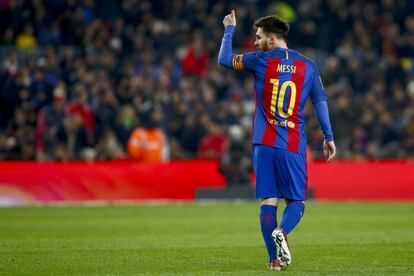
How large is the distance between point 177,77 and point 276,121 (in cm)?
1615

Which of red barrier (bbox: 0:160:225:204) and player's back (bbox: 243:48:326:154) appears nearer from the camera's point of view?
player's back (bbox: 243:48:326:154)

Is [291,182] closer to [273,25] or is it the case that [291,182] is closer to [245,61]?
[245,61]

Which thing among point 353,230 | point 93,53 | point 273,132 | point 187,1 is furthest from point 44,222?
point 187,1

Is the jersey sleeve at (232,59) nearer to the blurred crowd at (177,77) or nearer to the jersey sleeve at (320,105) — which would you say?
the jersey sleeve at (320,105)

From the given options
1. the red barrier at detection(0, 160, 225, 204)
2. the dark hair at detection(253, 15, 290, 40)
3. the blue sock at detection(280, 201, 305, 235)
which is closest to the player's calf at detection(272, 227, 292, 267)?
the blue sock at detection(280, 201, 305, 235)

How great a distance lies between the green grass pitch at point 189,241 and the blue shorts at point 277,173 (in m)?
0.71

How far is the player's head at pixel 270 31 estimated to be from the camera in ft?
29.9

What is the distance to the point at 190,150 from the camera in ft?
77.6

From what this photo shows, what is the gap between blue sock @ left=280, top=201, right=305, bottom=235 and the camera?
9.08 meters

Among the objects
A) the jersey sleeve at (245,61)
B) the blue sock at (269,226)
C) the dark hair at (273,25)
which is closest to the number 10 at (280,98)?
the jersey sleeve at (245,61)

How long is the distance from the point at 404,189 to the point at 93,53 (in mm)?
8220

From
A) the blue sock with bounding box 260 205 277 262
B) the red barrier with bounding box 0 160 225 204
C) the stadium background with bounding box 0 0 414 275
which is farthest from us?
the red barrier with bounding box 0 160 225 204

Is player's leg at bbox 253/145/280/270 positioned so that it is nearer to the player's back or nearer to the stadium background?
the player's back

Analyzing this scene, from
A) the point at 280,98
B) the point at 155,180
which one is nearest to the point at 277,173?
the point at 280,98
